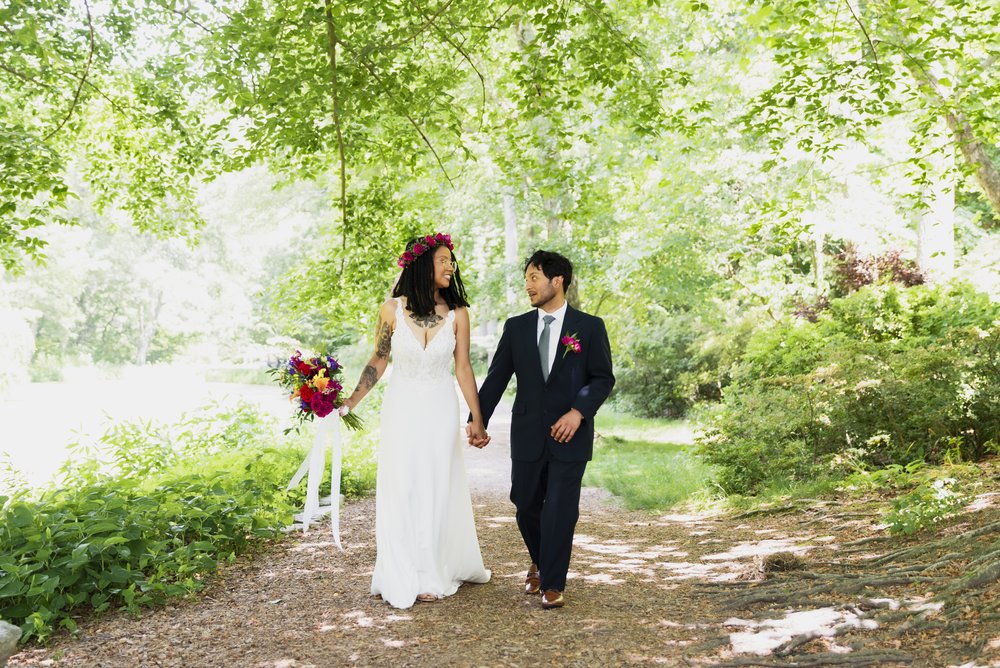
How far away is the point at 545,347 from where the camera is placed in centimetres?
538

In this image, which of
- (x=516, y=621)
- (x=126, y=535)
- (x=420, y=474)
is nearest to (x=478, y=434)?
(x=420, y=474)

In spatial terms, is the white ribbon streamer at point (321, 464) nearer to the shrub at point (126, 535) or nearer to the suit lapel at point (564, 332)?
the shrub at point (126, 535)

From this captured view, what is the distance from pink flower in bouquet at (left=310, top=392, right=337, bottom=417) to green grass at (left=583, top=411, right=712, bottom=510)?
16.9ft

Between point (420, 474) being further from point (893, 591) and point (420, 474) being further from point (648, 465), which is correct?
point (648, 465)

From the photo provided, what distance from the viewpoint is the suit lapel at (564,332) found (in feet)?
17.4

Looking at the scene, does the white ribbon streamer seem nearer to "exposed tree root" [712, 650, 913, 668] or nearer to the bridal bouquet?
the bridal bouquet

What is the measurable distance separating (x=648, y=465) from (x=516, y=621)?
8.09 metres

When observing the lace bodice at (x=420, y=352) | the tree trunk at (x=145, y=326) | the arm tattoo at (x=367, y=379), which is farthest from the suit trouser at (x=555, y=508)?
the tree trunk at (x=145, y=326)

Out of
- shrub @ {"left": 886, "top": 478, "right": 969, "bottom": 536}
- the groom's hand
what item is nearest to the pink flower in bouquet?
the groom's hand

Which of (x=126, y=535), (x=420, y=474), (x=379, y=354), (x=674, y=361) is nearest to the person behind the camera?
(x=420, y=474)

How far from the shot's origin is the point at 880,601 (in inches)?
175

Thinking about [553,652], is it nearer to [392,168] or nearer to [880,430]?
[880,430]

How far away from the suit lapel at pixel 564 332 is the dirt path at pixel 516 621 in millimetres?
1480

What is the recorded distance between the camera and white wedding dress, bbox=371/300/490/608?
17.9 feet
